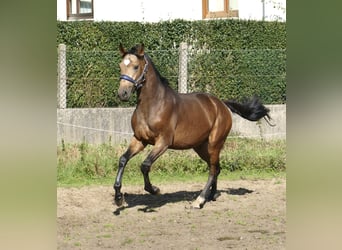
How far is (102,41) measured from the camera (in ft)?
37.6

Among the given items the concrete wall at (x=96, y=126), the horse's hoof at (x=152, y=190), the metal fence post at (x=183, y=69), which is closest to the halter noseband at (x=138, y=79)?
the horse's hoof at (x=152, y=190)

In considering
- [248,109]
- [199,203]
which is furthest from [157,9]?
[199,203]

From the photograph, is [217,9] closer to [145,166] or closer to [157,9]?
[157,9]

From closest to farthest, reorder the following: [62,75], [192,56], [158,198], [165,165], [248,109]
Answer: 1. [158,198]
2. [248,109]
3. [165,165]
4. [62,75]
5. [192,56]

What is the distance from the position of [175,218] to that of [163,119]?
1077 millimetres

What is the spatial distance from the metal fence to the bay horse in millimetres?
3111

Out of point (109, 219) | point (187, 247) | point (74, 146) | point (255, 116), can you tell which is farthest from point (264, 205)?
point (74, 146)

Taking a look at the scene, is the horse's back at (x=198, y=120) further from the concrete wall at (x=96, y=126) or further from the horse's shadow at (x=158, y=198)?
the concrete wall at (x=96, y=126)

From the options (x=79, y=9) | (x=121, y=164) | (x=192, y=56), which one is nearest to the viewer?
(x=121, y=164)

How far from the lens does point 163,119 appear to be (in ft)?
22.2

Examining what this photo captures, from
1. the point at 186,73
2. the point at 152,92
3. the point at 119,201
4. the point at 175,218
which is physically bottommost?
the point at 175,218

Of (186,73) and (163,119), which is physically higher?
(186,73)
